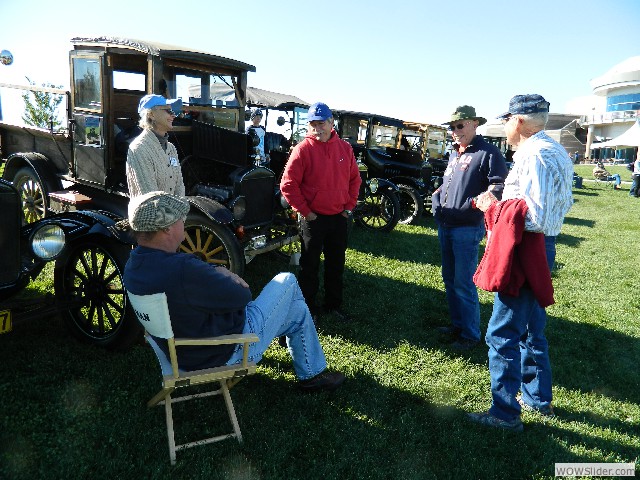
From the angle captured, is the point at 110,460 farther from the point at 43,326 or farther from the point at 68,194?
the point at 68,194

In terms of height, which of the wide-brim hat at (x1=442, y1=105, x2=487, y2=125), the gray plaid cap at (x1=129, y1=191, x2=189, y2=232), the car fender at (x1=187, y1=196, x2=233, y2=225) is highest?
the wide-brim hat at (x1=442, y1=105, x2=487, y2=125)

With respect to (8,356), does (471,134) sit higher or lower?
higher

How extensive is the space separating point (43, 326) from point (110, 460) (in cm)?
187

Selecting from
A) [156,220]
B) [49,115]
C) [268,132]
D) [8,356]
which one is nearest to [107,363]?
[8,356]

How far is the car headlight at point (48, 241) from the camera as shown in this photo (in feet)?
9.98

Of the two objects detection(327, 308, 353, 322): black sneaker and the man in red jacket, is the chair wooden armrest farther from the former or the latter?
detection(327, 308, 353, 322): black sneaker

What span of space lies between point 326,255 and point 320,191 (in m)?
0.67

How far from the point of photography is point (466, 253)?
382 centimetres

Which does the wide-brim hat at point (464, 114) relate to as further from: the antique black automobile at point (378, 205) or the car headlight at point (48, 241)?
the antique black automobile at point (378, 205)

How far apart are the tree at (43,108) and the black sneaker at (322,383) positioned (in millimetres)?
4660

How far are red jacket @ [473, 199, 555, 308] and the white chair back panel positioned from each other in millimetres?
1809

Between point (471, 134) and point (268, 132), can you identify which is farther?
point (268, 132)

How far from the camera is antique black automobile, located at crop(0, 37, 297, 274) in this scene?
190 inches

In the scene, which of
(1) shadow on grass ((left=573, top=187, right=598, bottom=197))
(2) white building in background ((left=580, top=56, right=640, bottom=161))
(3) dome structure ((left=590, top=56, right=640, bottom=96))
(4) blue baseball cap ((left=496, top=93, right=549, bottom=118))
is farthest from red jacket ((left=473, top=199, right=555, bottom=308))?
(3) dome structure ((left=590, top=56, right=640, bottom=96))
